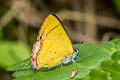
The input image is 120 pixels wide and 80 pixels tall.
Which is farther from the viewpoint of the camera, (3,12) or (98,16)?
(98,16)

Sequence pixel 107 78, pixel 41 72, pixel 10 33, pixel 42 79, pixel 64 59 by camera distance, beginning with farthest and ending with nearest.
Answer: pixel 10 33 → pixel 64 59 → pixel 41 72 → pixel 42 79 → pixel 107 78

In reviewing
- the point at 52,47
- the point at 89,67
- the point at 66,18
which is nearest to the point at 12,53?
the point at 66,18

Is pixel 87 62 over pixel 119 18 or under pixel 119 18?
under

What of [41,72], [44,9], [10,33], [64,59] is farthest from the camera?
[44,9]

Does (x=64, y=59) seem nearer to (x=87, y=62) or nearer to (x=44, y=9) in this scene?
(x=87, y=62)

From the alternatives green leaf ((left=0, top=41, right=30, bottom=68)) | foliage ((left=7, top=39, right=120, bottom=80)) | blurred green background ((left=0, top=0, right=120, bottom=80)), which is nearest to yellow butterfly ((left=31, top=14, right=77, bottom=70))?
foliage ((left=7, top=39, right=120, bottom=80))

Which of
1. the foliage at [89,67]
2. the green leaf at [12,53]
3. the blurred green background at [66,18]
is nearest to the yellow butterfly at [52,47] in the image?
the foliage at [89,67]

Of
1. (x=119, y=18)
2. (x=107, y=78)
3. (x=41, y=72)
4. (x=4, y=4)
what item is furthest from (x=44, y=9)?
(x=107, y=78)
